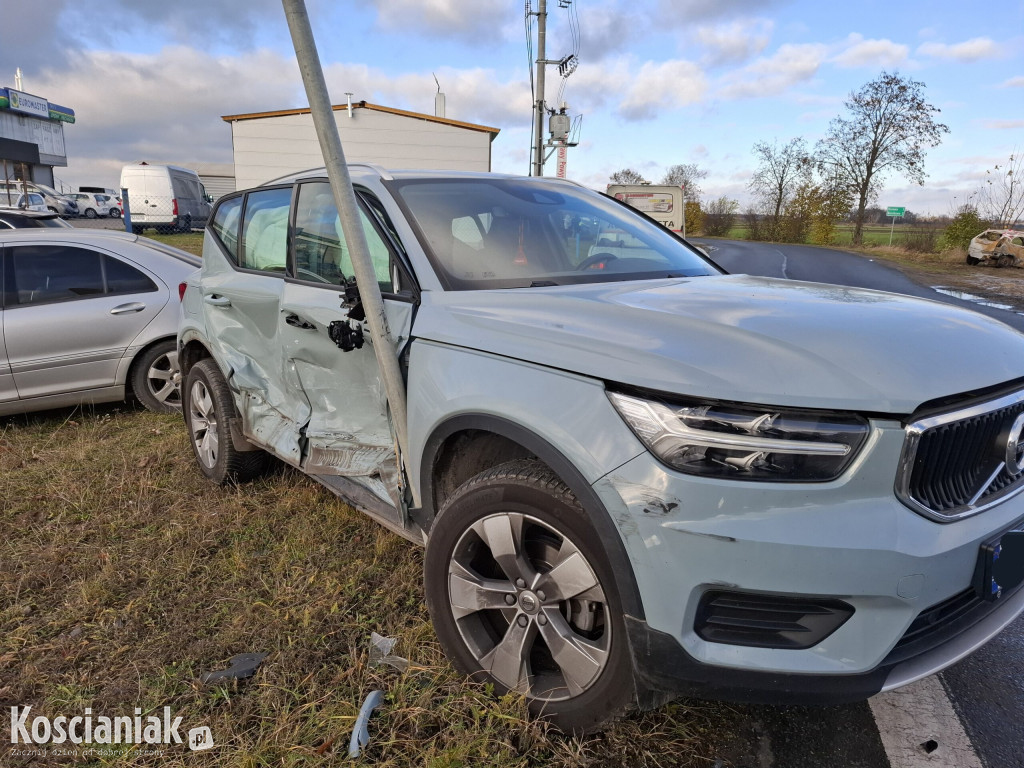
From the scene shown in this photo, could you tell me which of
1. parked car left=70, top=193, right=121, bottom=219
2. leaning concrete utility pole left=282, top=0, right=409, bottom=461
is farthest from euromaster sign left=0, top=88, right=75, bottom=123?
leaning concrete utility pole left=282, top=0, right=409, bottom=461

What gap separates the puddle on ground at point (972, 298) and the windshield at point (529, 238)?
11459 mm

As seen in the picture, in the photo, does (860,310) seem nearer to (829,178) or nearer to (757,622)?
(757,622)

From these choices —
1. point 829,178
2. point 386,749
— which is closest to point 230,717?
point 386,749

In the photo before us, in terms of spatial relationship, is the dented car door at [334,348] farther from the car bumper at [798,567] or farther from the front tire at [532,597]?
the car bumper at [798,567]

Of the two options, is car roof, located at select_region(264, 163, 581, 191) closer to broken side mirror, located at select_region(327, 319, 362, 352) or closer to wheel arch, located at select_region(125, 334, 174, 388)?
broken side mirror, located at select_region(327, 319, 362, 352)

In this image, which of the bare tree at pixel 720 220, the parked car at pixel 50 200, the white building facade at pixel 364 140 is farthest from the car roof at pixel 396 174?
the bare tree at pixel 720 220

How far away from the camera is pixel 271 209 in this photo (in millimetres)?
3646

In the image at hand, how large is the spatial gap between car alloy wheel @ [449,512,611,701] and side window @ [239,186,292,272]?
76.3 inches

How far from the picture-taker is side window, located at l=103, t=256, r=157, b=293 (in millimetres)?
5555

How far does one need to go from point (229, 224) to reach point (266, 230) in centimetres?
57

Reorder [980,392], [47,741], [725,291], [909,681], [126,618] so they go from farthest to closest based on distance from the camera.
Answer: [126,618], [725,291], [47,741], [980,392], [909,681]

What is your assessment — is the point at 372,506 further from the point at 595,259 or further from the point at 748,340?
the point at 748,340

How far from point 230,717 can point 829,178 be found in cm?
4611

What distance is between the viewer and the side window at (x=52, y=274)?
5289 millimetres
